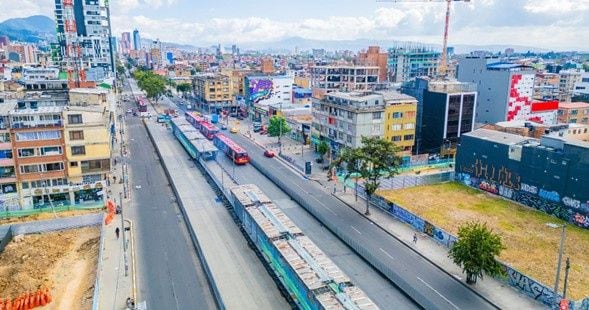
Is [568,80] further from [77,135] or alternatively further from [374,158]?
[77,135]

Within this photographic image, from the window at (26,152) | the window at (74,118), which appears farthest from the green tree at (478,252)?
the window at (26,152)

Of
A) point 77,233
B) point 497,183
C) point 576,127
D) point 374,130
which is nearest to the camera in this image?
point 77,233

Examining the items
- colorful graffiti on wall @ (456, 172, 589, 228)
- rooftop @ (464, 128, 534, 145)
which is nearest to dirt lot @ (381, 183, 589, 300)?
colorful graffiti on wall @ (456, 172, 589, 228)

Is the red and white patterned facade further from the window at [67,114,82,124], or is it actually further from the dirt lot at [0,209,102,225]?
the dirt lot at [0,209,102,225]

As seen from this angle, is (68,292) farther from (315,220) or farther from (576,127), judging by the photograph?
(576,127)

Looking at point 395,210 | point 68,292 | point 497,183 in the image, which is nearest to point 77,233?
point 68,292
